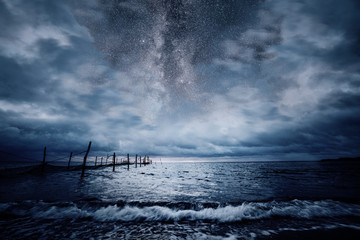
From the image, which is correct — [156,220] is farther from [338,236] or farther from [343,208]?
[343,208]

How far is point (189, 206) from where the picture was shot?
8.84 m

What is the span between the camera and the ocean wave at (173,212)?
7.14m

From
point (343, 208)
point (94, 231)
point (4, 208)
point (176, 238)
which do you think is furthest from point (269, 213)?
point (4, 208)

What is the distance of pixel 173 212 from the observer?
25.6 ft

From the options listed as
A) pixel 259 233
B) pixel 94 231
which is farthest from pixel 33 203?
pixel 259 233

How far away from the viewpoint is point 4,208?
784 centimetres

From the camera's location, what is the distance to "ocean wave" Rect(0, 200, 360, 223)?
714cm

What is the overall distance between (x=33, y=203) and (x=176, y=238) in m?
9.41

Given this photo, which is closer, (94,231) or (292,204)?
(94,231)

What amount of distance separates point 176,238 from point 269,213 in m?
5.48

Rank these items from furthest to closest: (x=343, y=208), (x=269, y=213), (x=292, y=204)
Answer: (x=292, y=204), (x=343, y=208), (x=269, y=213)

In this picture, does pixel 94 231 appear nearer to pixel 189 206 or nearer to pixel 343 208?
pixel 189 206

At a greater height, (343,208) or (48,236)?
(48,236)

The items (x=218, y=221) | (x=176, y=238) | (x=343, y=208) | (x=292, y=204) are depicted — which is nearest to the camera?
(x=176, y=238)
